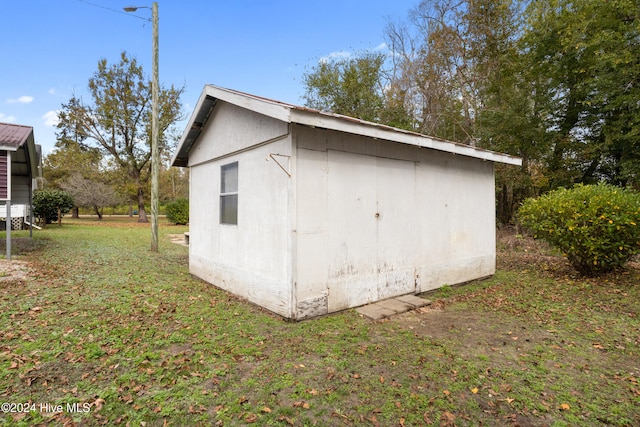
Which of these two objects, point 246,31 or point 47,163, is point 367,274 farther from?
point 47,163

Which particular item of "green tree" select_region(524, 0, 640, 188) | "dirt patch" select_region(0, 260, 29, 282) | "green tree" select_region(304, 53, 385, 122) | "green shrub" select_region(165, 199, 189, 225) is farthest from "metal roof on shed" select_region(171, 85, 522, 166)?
"green shrub" select_region(165, 199, 189, 225)

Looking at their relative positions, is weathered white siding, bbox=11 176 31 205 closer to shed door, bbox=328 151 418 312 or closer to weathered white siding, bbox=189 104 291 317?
weathered white siding, bbox=189 104 291 317

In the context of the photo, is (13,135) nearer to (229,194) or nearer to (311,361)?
(229,194)

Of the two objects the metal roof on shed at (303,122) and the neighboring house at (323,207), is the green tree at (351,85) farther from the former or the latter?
the metal roof on shed at (303,122)

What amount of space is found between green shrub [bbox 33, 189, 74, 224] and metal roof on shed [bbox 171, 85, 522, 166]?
49.6 ft

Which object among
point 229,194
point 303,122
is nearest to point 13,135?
point 229,194

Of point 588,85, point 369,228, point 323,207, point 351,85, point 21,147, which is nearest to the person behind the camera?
point 323,207

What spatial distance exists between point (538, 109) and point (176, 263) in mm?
14819

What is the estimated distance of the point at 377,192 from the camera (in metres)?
4.73

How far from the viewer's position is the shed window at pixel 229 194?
17.0 ft

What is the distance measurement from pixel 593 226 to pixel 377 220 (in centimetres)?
412

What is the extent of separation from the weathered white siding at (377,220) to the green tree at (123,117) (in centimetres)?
2409

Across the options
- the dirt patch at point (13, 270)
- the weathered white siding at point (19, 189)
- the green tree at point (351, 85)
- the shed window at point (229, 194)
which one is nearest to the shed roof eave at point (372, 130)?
the shed window at point (229, 194)

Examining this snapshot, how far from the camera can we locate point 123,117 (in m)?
23.3
